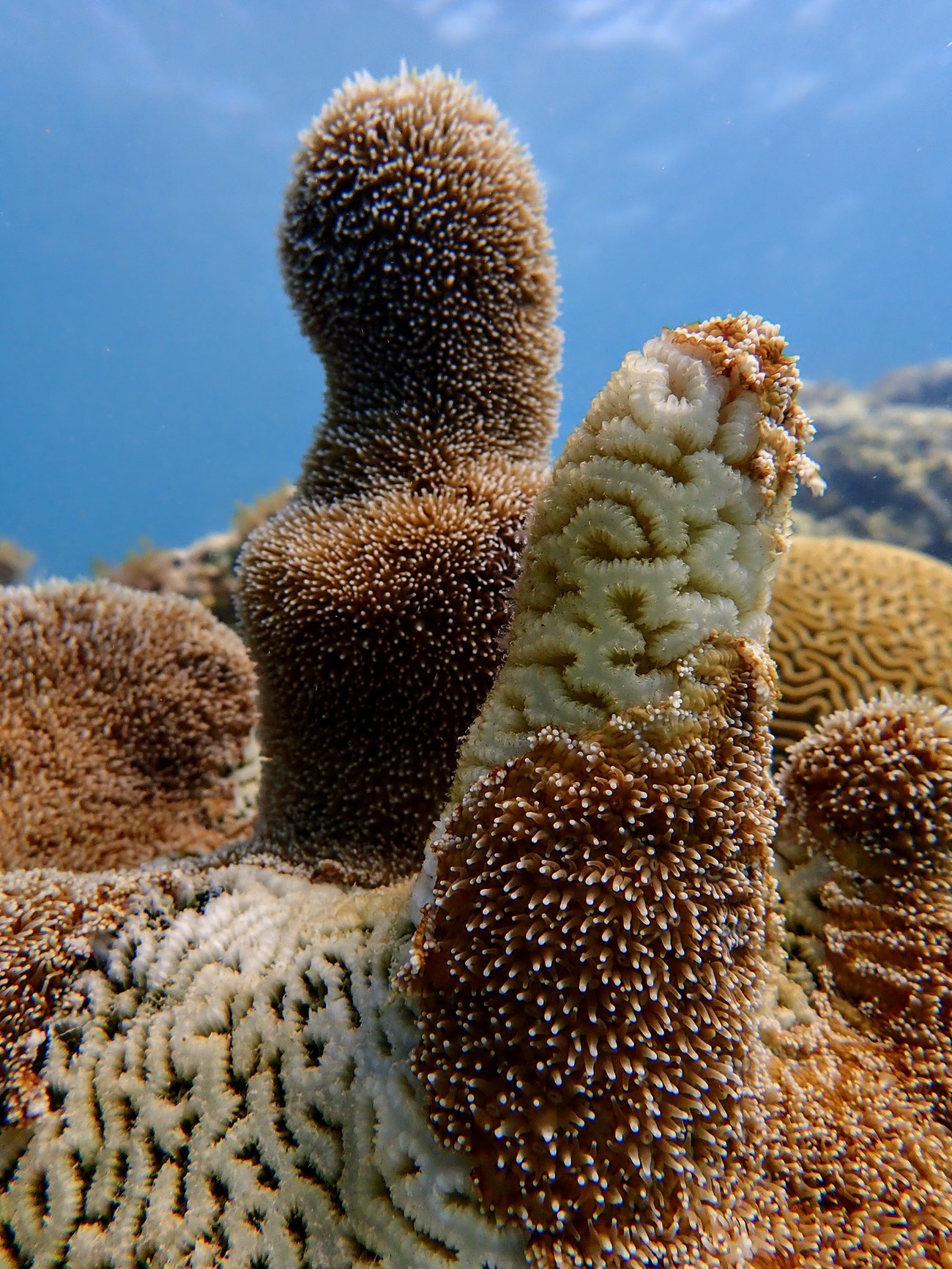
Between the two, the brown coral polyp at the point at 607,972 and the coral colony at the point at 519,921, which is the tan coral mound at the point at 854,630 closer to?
the coral colony at the point at 519,921

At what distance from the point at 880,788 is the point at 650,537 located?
3.85ft

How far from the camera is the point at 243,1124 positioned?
1609mm

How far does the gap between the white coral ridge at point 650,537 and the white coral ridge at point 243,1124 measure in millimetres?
767

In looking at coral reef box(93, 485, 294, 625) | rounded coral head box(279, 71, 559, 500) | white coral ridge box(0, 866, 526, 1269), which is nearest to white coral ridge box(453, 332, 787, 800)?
white coral ridge box(0, 866, 526, 1269)

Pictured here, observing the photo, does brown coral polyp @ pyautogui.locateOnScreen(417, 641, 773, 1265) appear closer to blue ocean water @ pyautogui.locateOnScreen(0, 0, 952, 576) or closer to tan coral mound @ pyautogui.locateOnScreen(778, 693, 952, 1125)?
tan coral mound @ pyautogui.locateOnScreen(778, 693, 952, 1125)

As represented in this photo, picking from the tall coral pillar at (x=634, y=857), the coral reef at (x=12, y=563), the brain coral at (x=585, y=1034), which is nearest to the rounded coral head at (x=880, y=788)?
the brain coral at (x=585, y=1034)

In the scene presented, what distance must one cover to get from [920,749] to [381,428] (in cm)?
208

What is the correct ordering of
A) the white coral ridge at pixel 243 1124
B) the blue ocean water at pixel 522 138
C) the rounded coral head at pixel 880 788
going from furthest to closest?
the blue ocean water at pixel 522 138, the rounded coral head at pixel 880 788, the white coral ridge at pixel 243 1124

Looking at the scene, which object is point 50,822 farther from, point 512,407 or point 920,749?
point 920,749

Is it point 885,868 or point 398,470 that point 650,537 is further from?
point 398,470

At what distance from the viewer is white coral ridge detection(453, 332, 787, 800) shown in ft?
4.42

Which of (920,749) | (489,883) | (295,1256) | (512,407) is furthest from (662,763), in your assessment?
(512,407)

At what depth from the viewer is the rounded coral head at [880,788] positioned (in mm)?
1908

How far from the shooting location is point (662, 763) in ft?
4.40
